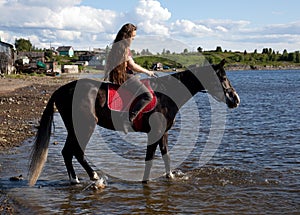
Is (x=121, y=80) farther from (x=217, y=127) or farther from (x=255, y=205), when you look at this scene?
(x=217, y=127)

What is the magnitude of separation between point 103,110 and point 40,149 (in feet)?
4.95

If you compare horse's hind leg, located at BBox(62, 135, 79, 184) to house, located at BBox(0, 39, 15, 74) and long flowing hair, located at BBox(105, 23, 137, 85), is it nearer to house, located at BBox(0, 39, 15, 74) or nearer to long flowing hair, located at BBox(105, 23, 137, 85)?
long flowing hair, located at BBox(105, 23, 137, 85)

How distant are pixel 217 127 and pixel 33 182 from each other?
11689mm

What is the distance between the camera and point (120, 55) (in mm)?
8227

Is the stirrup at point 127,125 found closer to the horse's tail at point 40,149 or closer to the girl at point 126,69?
the girl at point 126,69

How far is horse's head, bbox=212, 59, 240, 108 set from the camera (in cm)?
887

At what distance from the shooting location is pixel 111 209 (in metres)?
7.28

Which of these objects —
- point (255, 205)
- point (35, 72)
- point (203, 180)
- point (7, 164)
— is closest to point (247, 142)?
point (203, 180)

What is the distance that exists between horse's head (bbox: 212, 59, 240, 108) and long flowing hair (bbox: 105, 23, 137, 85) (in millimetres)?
2001

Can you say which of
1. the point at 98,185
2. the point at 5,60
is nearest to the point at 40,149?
the point at 98,185

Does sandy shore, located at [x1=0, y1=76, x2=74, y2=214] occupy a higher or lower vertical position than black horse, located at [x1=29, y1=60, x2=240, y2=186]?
lower

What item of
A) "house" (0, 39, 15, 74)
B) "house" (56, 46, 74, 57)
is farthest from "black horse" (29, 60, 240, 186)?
"house" (56, 46, 74, 57)

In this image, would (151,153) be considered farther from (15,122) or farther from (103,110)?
(15,122)

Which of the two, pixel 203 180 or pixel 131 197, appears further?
pixel 203 180
